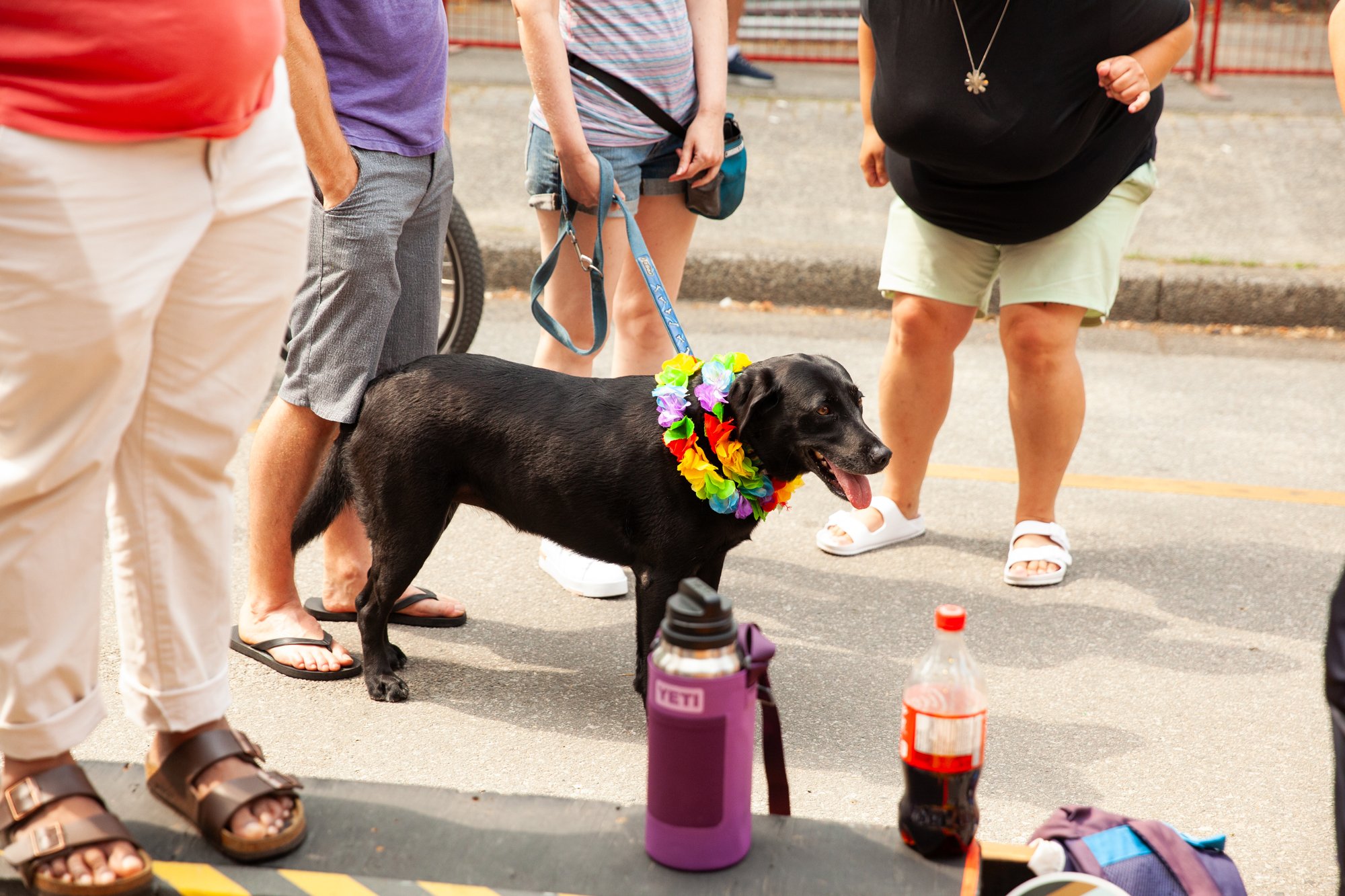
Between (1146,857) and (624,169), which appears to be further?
(624,169)

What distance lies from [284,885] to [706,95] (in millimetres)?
2370

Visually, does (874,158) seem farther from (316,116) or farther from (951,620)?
(951,620)

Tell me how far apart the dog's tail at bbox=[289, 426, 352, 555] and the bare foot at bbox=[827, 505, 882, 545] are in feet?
5.20

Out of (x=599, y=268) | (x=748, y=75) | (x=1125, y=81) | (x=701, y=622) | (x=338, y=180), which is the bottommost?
(x=748, y=75)

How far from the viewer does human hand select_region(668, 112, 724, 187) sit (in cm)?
360

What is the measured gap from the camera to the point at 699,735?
2.06 metres

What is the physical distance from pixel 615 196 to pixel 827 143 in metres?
4.89

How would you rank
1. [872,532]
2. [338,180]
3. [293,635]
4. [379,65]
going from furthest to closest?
[872,532] < [293,635] < [379,65] < [338,180]

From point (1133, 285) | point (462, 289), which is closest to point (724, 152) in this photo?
point (462, 289)

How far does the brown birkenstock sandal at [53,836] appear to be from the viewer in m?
1.99

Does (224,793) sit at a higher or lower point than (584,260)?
lower

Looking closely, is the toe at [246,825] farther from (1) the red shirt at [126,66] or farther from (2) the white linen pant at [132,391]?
(1) the red shirt at [126,66]

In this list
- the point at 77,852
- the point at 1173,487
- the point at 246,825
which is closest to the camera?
the point at 77,852

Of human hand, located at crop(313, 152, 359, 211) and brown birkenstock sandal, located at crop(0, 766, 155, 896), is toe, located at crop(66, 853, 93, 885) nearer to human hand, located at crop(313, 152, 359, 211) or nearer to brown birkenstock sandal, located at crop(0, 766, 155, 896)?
brown birkenstock sandal, located at crop(0, 766, 155, 896)
